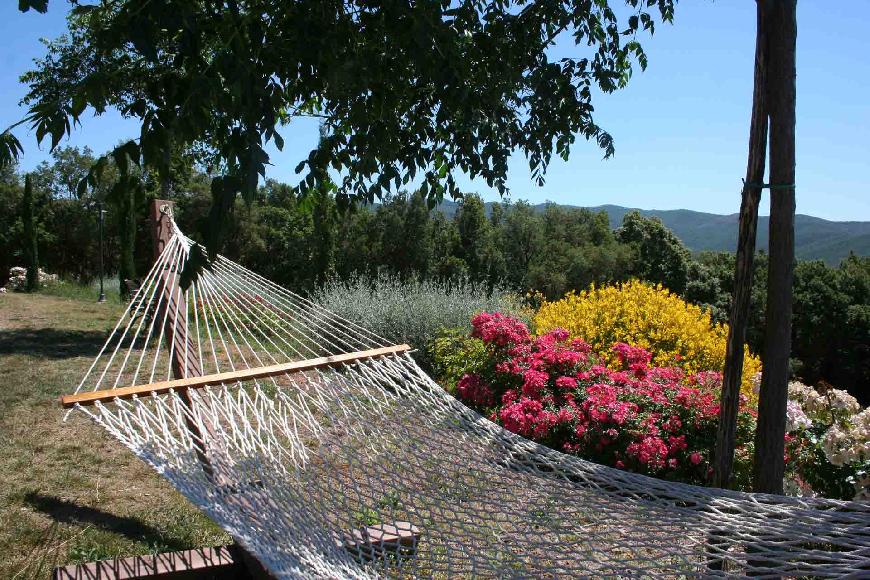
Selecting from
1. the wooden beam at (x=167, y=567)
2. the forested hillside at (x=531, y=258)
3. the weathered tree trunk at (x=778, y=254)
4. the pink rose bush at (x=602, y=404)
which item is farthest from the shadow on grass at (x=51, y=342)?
the weathered tree trunk at (x=778, y=254)

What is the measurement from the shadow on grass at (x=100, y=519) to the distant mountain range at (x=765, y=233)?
6.48 meters

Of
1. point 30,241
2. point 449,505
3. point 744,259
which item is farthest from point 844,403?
point 30,241

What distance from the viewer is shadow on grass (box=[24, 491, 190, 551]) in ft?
7.43

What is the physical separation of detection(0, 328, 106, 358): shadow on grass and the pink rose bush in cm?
352

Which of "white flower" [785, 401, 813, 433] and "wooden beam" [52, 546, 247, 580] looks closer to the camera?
"wooden beam" [52, 546, 247, 580]

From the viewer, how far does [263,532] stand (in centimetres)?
150

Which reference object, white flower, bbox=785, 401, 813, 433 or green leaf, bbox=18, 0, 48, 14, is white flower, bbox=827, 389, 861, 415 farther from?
green leaf, bbox=18, 0, 48, 14

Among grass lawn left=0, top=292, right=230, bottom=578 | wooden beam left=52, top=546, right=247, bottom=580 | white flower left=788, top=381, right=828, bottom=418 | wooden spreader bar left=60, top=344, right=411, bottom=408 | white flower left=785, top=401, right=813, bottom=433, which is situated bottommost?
grass lawn left=0, top=292, right=230, bottom=578

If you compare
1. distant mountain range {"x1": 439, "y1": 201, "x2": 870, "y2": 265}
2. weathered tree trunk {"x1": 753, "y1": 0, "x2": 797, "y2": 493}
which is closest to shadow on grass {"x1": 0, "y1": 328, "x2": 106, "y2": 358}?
distant mountain range {"x1": 439, "y1": 201, "x2": 870, "y2": 265}

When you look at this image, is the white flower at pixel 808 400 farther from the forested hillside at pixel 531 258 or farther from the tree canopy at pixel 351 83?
the forested hillside at pixel 531 258

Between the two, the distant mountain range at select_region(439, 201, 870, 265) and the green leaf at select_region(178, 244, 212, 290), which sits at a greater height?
the distant mountain range at select_region(439, 201, 870, 265)

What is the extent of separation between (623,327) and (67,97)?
11.0ft

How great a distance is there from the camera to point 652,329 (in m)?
3.84

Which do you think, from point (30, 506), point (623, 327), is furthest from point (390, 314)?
point (30, 506)
